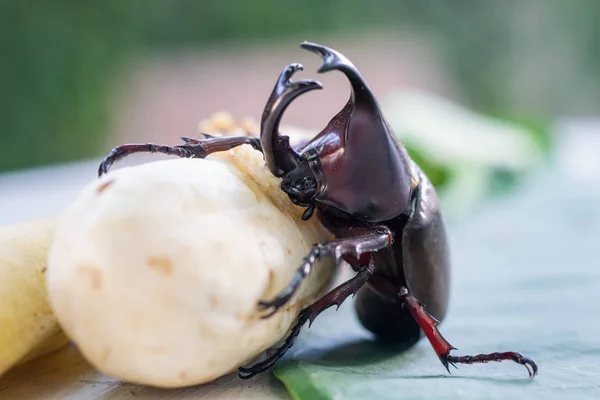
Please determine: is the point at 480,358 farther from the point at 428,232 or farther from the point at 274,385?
the point at 274,385

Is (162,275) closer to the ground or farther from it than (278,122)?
closer to the ground

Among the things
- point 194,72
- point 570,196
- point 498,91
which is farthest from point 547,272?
point 194,72

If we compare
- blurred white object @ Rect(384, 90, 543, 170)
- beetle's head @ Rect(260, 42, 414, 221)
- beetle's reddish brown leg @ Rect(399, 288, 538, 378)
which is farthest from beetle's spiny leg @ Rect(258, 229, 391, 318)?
blurred white object @ Rect(384, 90, 543, 170)

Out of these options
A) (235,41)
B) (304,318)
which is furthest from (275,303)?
(235,41)

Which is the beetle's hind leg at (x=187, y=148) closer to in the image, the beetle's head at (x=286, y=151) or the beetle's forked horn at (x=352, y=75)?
the beetle's head at (x=286, y=151)

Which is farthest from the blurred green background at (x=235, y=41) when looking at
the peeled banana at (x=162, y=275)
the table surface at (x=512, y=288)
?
the peeled banana at (x=162, y=275)

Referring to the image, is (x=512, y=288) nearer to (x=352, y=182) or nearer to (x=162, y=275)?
(x=352, y=182)
